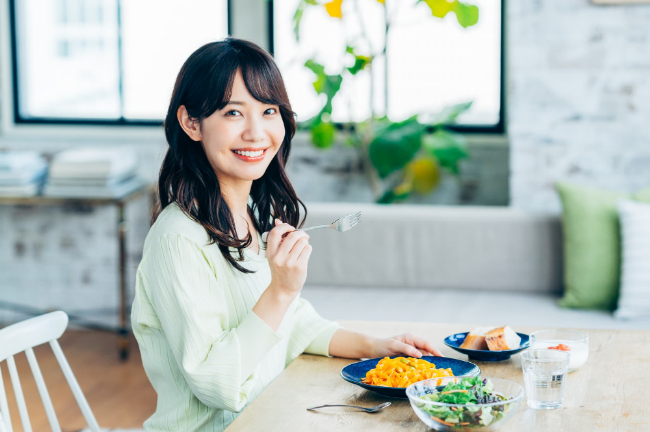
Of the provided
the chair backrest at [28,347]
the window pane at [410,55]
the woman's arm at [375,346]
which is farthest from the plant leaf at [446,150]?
the chair backrest at [28,347]

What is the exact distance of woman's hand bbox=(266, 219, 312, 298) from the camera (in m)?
1.22

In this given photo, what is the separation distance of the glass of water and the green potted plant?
2.13 metres

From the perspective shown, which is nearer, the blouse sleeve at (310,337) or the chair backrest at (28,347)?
the chair backrest at (28,347)

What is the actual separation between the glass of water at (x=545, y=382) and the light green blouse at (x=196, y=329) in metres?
0.41

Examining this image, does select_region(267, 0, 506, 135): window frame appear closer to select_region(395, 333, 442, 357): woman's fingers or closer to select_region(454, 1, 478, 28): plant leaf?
select_region(454, 1, 478, 28): plant leaf

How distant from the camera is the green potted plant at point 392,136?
10.6ft

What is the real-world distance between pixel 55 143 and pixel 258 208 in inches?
116

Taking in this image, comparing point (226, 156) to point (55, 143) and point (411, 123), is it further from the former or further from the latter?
point (55, 143)

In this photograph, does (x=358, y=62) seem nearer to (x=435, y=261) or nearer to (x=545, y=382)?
(x=435, y=261)

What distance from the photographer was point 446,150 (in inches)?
134

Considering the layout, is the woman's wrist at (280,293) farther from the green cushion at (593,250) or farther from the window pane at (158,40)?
the window pane at (158,40)

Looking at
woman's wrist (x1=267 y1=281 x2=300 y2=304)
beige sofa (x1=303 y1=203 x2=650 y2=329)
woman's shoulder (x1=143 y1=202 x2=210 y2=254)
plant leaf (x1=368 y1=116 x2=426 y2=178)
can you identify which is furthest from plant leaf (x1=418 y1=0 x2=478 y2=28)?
woman's wrist (x1=267 y1=281 x2=300 y2=304)

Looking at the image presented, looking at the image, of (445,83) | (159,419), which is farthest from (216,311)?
(445,83)

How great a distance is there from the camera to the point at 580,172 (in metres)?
3.13
